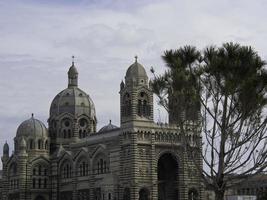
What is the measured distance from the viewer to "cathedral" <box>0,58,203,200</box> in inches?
3091

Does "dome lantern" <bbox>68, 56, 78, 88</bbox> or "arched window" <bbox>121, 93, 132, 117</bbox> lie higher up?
"dome lantern" <bbox>68, 56, 78, 88</bbox>

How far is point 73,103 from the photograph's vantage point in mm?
100750

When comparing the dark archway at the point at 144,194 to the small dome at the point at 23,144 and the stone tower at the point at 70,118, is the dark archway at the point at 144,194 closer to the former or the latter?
the stone tower at the point at 70,118

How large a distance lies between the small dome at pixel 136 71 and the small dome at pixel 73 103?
71.2ft

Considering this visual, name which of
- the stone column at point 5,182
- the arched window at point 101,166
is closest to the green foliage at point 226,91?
the arched window at point 101,166

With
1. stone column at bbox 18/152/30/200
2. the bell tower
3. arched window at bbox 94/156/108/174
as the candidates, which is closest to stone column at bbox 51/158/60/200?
stone column at bbox 18/152/30/200

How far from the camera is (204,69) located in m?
30.5

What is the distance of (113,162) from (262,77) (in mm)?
52671

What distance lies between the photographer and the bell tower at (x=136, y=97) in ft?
259

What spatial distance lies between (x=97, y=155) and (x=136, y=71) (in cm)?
1290

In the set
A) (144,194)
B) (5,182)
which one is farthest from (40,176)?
(144,194)

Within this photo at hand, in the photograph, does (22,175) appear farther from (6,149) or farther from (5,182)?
(6,149)

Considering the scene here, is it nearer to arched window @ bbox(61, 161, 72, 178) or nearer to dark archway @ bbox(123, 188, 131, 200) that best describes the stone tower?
arched window @ bbox(61, 161, 72, 178)

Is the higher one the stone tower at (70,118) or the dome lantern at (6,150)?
the stone tower at (70,118)
